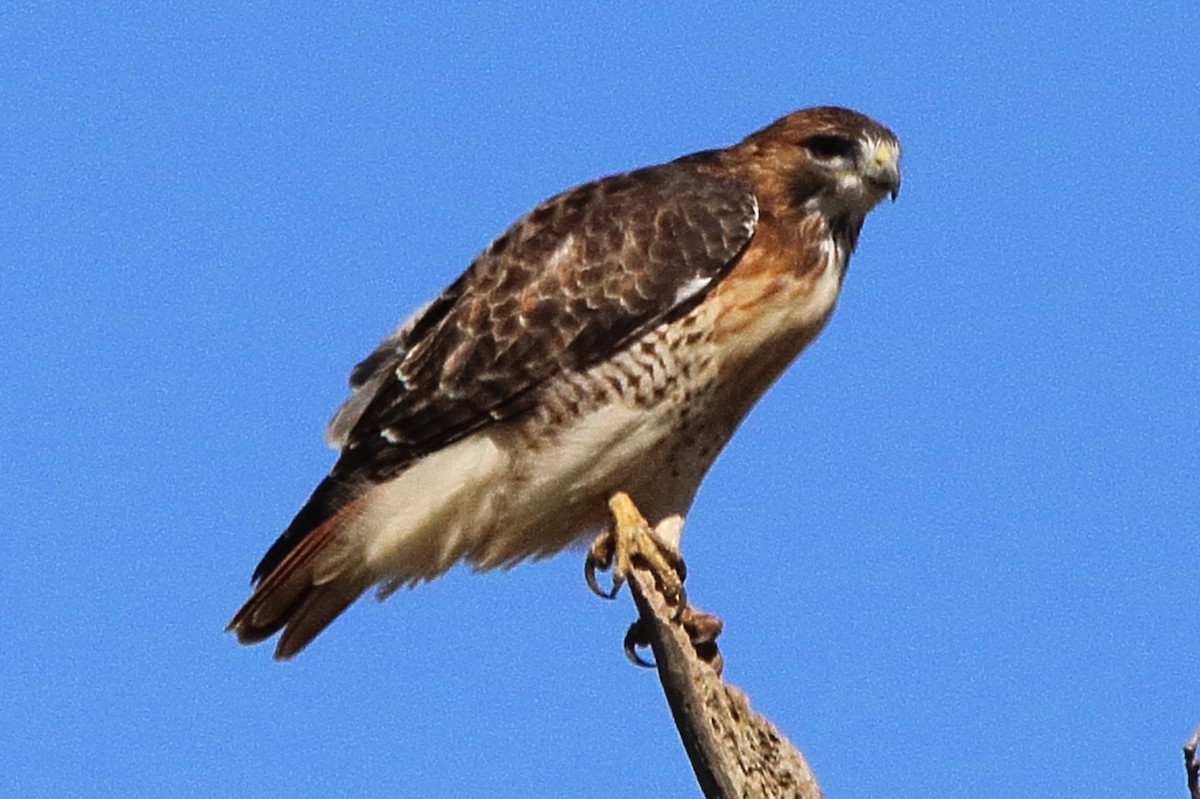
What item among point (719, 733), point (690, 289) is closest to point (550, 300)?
→ point (690, 289)

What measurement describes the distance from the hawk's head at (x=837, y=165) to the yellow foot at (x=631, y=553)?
1.11 m

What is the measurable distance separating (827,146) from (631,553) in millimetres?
1465

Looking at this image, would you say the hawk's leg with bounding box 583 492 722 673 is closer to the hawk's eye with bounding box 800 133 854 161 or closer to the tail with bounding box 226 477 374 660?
the tail with bounding box 226 477 374 660

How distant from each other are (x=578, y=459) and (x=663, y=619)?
0.73 metres

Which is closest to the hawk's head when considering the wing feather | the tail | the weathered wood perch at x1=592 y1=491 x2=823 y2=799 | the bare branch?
the wing feather

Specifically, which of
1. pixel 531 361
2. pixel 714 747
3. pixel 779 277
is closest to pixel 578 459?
pixel 531 361

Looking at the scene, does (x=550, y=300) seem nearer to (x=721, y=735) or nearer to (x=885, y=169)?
(x=885, y=169)

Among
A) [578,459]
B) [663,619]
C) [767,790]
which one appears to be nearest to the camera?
[767,790]

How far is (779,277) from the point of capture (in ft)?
21.2

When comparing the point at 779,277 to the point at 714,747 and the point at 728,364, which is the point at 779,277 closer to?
the point at 728,364

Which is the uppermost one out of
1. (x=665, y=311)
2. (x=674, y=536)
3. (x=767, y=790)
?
(x=665, y=311)

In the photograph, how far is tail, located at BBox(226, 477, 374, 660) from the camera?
6.66 m

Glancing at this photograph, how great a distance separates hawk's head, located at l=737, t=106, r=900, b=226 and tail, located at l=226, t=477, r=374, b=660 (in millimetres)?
1669

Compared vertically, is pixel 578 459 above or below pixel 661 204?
below
